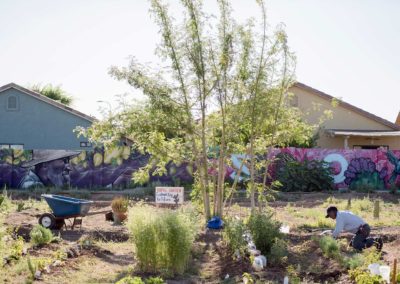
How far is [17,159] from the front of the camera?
94.3ft

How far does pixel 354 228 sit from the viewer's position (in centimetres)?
1159

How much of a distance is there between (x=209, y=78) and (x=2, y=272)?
7941 mm

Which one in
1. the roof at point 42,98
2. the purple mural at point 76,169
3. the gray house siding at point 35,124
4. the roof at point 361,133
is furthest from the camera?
the gray house siding at point 35,124

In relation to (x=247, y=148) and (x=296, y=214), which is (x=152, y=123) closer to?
(x=247, y=148)

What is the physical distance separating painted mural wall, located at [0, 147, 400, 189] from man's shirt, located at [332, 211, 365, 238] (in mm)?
15852

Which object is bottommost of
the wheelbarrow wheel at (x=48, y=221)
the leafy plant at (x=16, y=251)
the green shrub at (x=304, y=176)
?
the leafy plant at (x=16, y=251)

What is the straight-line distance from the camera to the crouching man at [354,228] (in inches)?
427

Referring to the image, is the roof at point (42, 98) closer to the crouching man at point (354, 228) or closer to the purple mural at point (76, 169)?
the purple mural at point (76, 169)

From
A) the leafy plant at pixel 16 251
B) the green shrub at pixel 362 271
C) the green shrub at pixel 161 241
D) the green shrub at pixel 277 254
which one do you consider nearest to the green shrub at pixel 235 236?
the green shrub at pixel 277 254

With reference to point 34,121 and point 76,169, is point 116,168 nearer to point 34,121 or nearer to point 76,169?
point 76,169

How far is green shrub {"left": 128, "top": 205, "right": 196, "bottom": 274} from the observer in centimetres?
951

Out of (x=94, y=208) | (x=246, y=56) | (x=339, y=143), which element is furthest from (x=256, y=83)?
(x=339, y=143)

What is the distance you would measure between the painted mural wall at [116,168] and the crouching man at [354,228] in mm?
15865

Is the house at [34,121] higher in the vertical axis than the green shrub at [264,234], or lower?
higher
